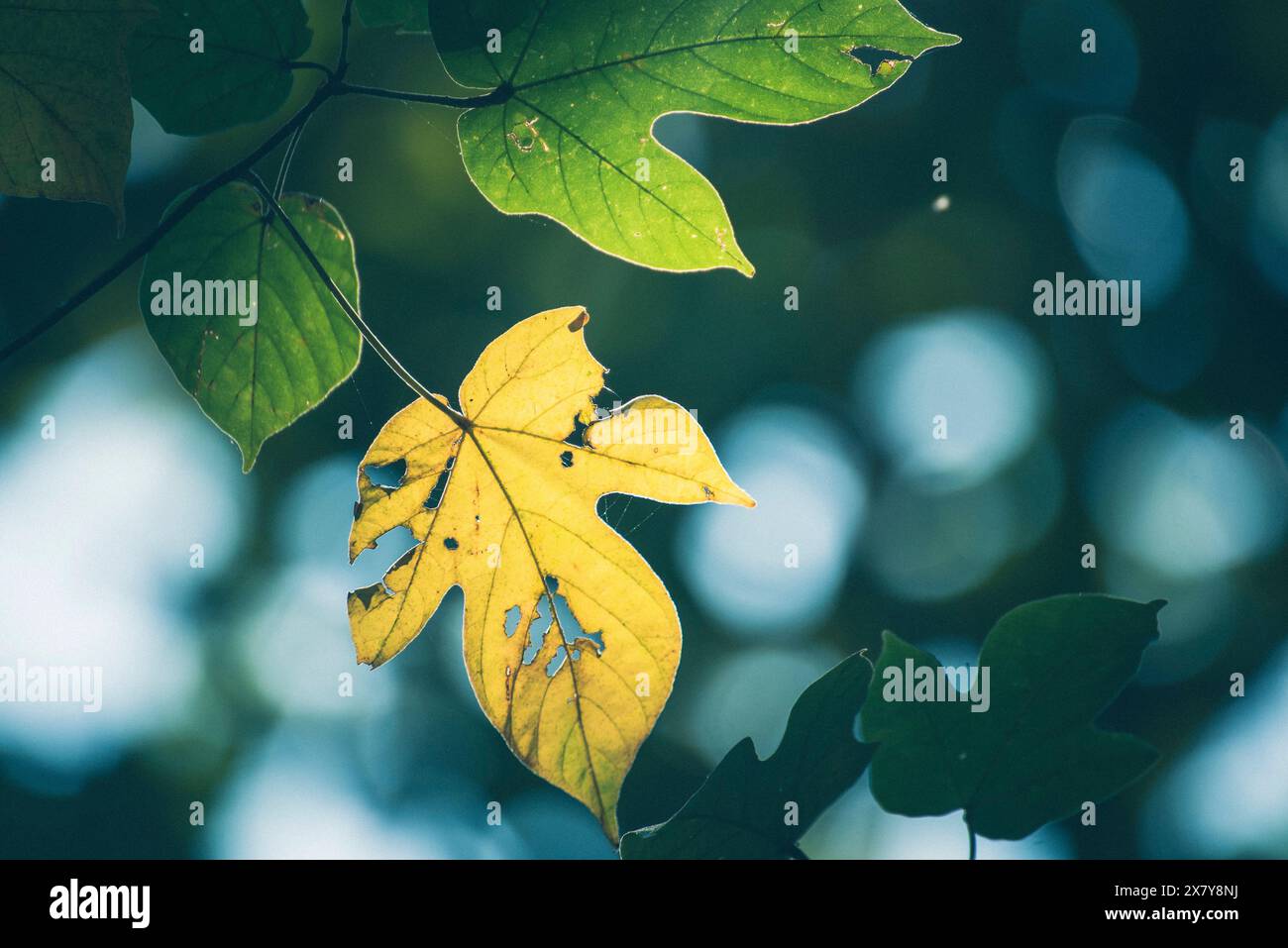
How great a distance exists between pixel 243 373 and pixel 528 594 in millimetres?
252

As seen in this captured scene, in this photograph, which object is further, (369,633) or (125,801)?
(125,801)

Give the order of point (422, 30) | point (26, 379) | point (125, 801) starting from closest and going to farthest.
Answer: point (422, 30)
point (26, 379)
point (125, 801)

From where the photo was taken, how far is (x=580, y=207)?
575 mm

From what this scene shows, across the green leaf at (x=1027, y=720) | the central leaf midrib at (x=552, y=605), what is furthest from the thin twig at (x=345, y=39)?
the green leaf at (x=1027, y=720)

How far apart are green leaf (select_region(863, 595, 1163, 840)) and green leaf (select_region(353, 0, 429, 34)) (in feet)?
1.57

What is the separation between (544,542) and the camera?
619mm

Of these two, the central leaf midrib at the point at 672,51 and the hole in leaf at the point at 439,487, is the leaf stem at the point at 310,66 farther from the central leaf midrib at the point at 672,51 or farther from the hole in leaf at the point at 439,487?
the hole in leaf at the point at 439,487

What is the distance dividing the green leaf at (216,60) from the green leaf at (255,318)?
50mm

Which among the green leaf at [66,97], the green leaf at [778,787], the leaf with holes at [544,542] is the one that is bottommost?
the green leaf at [778,787]

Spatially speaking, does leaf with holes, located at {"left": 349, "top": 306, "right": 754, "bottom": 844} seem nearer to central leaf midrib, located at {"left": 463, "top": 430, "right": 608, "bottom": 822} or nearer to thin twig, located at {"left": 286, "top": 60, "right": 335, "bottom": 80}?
central leaf midrib, located at {"left": 463, "top": 430, "right": 608, "bottom": 822}

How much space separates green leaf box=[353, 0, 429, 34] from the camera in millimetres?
554

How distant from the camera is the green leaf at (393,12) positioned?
554 millimetres
